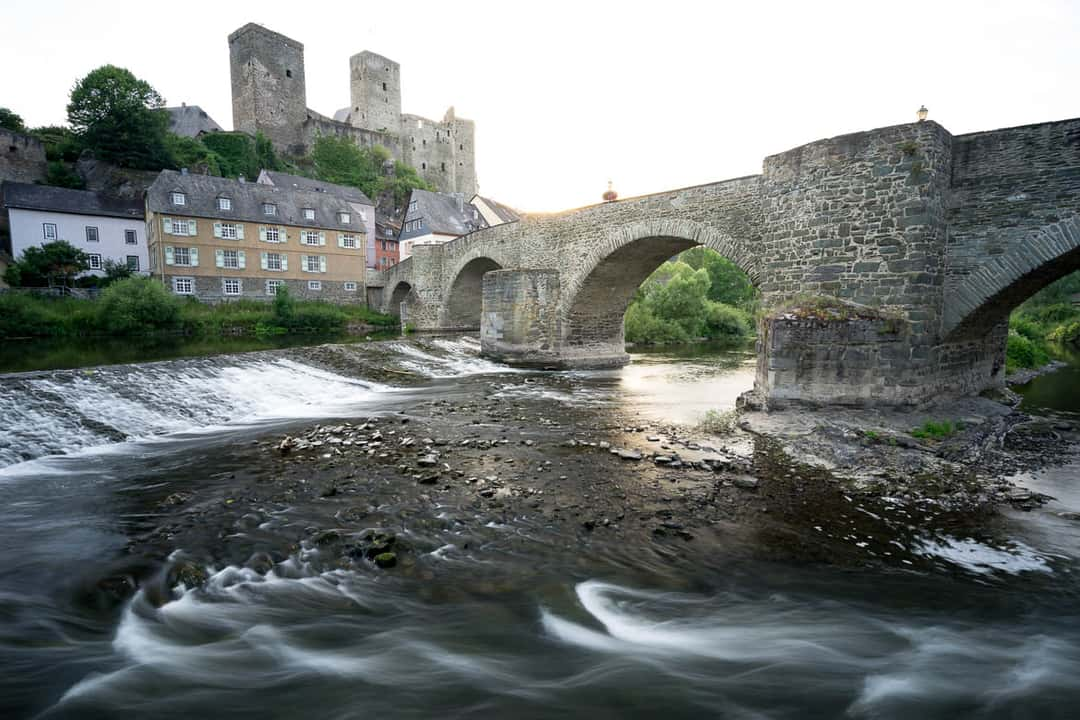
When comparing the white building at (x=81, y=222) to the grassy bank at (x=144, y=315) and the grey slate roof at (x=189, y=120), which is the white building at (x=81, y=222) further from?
the grey slate roof at (x=189, y=120)

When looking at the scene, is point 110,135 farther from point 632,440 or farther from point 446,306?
point 632,440

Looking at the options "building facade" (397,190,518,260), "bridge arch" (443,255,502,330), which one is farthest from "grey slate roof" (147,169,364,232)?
"bridge arch" (443,255,502,330)

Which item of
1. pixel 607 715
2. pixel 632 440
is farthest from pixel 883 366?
pixel 607 715

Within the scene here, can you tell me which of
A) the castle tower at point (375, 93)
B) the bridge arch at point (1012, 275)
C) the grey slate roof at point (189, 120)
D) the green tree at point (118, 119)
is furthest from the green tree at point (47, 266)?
the castle tower at point (375, 93)

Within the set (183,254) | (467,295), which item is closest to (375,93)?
(183,254)

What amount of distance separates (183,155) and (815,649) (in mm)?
51914

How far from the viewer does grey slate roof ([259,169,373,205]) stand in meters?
40.7

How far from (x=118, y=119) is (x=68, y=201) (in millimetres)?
11257

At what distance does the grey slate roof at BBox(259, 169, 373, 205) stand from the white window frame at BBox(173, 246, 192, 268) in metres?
11.7

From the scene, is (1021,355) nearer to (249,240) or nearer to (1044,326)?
(1044,326)

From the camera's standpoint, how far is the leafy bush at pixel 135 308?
23.1m

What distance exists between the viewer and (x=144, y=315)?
23625mm

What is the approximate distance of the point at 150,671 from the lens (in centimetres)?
258

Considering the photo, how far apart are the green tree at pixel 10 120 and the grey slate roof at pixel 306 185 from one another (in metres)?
17.5
